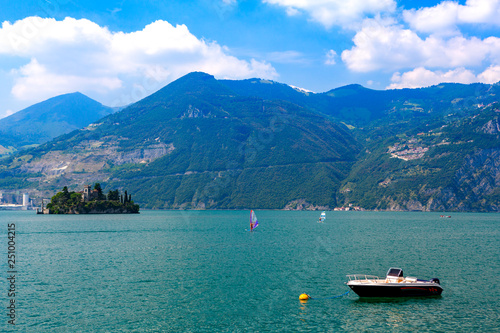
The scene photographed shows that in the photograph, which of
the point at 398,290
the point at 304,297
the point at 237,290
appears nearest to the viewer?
the point at 304,297

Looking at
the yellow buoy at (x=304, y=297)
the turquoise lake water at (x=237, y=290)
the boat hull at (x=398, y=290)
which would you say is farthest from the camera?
the boat hull at (x=398, y=290)

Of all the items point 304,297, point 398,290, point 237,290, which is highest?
point 398,290

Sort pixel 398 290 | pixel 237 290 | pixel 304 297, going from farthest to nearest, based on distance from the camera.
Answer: pixel 237 290 < pixel 398 290 < pixel 304 297

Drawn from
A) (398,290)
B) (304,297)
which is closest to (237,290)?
(304,297)

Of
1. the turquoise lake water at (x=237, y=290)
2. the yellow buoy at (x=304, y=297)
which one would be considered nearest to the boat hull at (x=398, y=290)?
the turquoise lake water at (x=237, y=290)

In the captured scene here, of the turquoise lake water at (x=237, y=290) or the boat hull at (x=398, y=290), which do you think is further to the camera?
the boat hull at (x=398, y=290)

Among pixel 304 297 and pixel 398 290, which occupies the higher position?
pixel 398 290

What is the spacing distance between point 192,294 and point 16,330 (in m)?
18.7

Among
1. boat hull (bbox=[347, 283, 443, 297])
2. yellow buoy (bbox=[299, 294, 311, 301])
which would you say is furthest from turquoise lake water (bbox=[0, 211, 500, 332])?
boat hull (bbox=[347, 283, 443, 297])

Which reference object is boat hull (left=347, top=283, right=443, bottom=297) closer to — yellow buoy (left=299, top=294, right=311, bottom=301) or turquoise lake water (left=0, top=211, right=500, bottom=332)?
turquoise lake water (left=0, top=211, right=500, bottom=332)

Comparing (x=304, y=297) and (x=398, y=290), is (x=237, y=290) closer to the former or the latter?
(x=304, y=297)

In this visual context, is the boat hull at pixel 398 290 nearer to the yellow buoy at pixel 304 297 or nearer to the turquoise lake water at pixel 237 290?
the turquoise lake water at pixel 237 290

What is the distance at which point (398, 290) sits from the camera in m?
48.9

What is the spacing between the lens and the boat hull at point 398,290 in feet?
159
